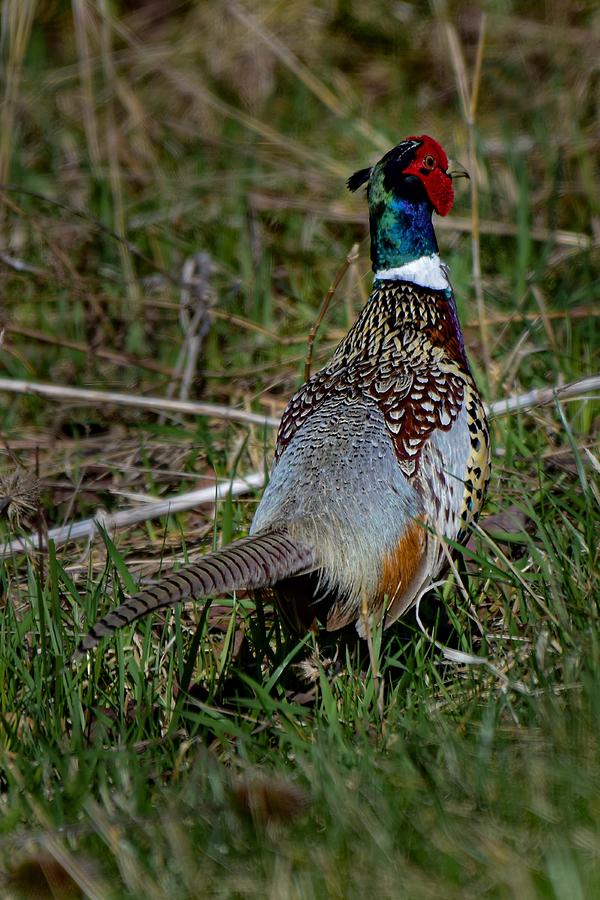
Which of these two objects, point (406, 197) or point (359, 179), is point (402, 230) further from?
point (359, 179)

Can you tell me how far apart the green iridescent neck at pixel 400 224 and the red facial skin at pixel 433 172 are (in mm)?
27

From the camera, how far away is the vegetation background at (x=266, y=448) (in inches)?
85.4

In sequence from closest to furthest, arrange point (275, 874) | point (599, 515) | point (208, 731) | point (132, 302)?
point (275, 874), point (208, 731), point (599, 515), point (132, 302)

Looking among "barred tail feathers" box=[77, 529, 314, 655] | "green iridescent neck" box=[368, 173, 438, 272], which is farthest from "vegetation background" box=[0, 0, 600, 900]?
"barred tail feathers" box=[77, 529, 314, 655]

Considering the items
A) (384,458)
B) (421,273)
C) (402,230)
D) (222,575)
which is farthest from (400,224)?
(222,575)

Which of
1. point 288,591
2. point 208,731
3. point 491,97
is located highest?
point 491,97

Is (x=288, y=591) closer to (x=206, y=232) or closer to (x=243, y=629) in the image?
(x=243, y=629)

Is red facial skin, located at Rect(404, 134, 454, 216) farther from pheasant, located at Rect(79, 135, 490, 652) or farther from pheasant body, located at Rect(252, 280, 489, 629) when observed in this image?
pheasant body, located at Rect(252, 280, 489, 629)

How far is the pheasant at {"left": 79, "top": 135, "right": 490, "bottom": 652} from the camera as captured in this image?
2889mm

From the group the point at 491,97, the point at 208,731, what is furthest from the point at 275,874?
the point at 491,97

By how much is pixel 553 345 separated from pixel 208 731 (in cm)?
224

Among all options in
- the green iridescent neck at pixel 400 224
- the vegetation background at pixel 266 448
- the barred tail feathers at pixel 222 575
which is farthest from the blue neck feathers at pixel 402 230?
the barred tail feathers at pixel 222 575

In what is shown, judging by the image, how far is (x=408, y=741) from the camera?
2469mm

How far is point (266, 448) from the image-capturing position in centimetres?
398
